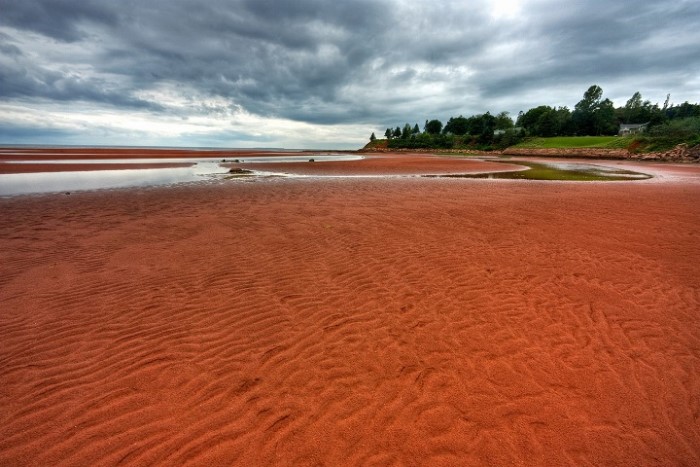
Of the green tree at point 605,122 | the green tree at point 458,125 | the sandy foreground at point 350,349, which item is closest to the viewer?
the sandy foreground at point 350,349

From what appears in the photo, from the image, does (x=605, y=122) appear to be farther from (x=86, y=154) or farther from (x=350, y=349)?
(x=86, y=154)

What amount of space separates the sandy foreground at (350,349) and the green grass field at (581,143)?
68.1 m

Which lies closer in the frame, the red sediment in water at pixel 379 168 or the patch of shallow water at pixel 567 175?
the patch of shallow water at pixel 567 175

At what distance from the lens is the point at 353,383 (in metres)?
3.92

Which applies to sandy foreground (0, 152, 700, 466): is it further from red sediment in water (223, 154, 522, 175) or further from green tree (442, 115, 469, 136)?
green tree (442, 115, 469, 136)

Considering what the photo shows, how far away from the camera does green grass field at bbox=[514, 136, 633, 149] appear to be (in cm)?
5995

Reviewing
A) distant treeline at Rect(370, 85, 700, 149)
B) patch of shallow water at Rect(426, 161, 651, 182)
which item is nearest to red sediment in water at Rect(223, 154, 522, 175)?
patch of shallow water at Rect(426, 161, 651, 182)

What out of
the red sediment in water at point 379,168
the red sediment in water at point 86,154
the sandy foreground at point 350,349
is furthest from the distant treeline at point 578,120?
the sandy foreground at point 350,349

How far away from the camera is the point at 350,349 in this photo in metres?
4.56

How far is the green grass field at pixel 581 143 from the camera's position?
5995 cm

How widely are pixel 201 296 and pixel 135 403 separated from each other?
2.60 meters

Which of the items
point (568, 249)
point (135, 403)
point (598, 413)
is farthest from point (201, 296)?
point (568, 249)

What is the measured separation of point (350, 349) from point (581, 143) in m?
86.0

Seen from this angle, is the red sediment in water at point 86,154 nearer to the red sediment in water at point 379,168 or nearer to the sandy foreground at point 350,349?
the red sediment in water at point 379,168
